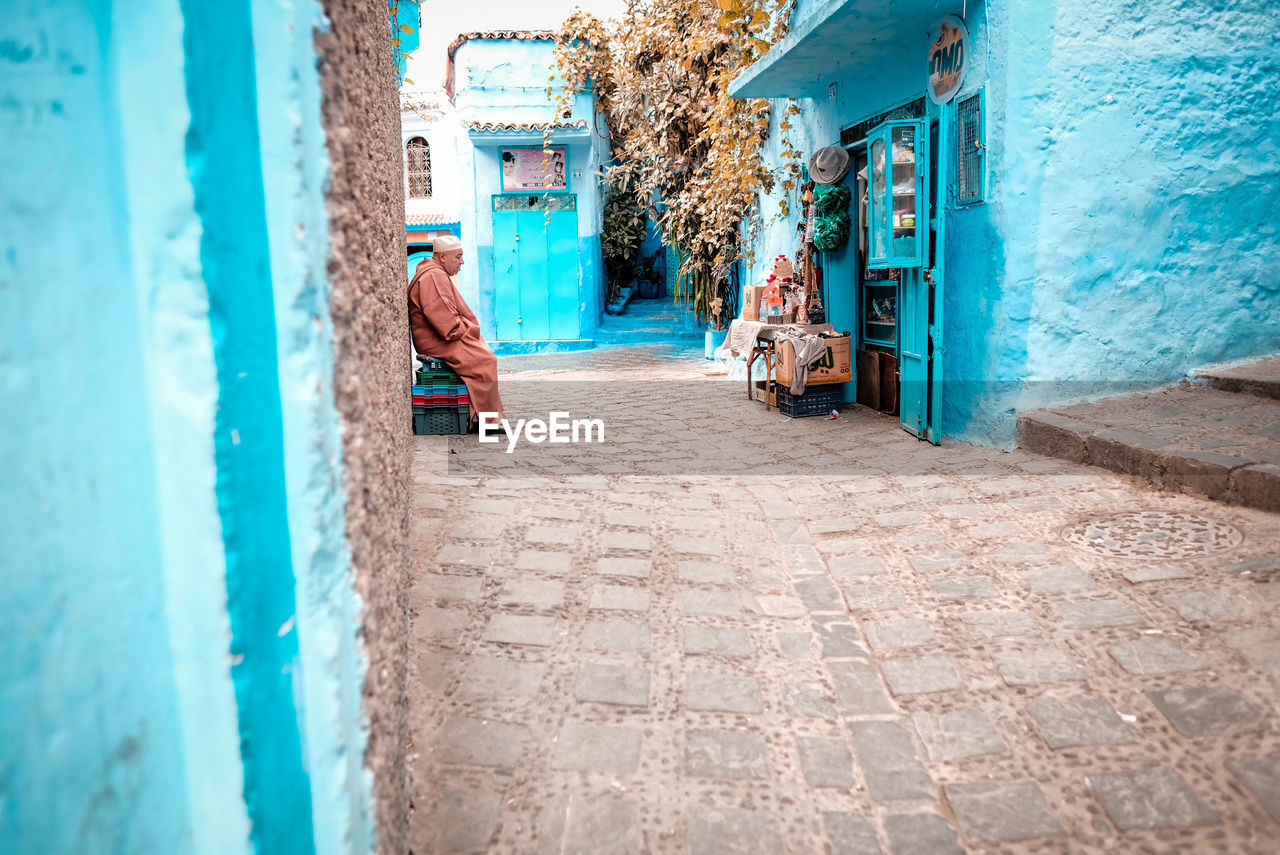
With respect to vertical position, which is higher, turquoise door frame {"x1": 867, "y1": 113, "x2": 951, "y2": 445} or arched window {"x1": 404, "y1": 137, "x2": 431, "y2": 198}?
arched window {"x1": 404, "y1": 137, "x2": 431, "y2": 198}

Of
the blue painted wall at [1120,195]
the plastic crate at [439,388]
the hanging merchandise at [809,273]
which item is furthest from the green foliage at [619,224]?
the blue painted wall at [1120,195]

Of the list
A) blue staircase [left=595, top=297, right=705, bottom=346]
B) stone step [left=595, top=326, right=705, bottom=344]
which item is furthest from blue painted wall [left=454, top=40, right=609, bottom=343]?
blue staircase [left=595, top=297, right=705, bottom=346]

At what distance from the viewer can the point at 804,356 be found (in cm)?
696

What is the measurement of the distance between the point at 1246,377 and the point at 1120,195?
4.35ft

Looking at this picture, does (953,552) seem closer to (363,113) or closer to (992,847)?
(992,847)

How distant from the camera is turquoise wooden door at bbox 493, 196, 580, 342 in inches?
583

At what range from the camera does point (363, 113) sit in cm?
183

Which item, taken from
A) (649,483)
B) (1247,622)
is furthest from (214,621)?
(649,483)

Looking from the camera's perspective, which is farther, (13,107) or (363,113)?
(363,113)

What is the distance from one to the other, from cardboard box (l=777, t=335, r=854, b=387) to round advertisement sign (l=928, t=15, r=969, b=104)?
2.00 meters

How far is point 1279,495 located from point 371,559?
3.72 m

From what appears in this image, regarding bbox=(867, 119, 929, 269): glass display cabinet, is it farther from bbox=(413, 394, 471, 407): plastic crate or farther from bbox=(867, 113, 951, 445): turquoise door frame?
bbox=(413, 394, 471, 407): plastic crate

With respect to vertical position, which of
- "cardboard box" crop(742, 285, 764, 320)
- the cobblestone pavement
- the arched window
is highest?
the arched window

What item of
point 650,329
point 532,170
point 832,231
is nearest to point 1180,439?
point 832,231
